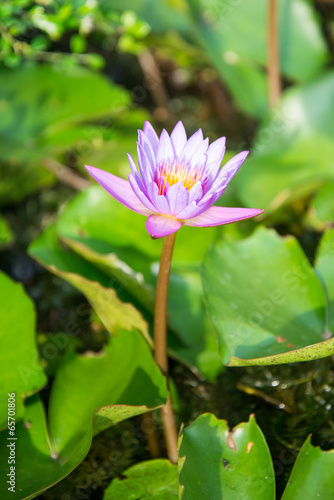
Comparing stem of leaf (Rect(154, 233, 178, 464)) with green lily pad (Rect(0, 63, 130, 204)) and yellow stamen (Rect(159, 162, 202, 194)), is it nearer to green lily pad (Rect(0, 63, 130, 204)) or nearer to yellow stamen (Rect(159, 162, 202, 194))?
yellow stamen (Rect(159, 162, 202, 194))

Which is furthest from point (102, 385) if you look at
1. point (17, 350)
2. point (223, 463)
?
point (223, 463)

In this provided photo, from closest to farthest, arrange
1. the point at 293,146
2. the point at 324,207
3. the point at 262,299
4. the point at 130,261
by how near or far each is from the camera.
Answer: the point at 262,299 < the point at 130,261 < the point at 324,207 < the point at 293,146

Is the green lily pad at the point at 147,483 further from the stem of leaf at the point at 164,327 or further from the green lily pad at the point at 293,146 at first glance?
the green lily pad at the point at 293,146

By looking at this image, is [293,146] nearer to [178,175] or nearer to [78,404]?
[178,175]

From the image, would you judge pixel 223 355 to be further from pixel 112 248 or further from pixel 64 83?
pixel 64 83

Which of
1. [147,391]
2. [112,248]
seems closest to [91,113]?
[112,248]

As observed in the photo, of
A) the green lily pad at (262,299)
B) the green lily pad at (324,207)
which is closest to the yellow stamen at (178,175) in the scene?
the green lily pad at (262,299)

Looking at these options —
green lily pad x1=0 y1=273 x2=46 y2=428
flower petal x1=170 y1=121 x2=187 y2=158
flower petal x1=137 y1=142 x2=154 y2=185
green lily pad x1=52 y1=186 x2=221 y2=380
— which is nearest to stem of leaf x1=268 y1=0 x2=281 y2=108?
green lily pad x1=52 y1=186 x2=221 y2=380

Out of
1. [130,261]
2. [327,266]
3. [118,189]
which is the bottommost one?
[130,261]
